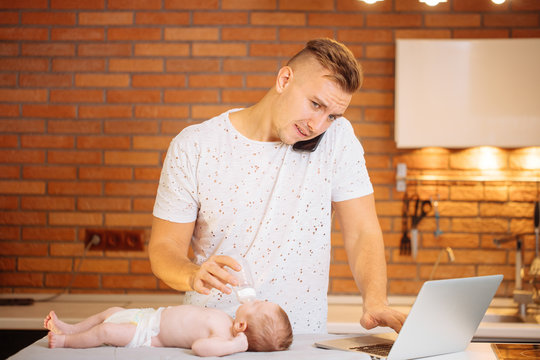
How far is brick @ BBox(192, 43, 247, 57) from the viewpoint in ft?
10.3

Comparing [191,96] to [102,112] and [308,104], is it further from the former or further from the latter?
[308,104]

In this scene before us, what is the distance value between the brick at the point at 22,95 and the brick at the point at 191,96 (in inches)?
24.0

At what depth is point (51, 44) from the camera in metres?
3.16

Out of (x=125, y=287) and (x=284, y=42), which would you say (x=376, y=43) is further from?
(x=125, y=287)

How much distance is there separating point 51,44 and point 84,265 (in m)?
1.10

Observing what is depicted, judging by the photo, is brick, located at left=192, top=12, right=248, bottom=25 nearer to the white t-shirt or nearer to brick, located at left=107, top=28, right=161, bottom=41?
brick, located at left=107, top=28, right=161, bottom=41

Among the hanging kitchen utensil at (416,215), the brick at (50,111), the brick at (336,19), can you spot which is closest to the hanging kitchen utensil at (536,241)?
the hanging kitchen utensil at (416,215)

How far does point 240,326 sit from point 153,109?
1.99 m

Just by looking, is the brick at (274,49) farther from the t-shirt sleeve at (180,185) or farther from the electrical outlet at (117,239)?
the t-shirt sleeve at (180,185)

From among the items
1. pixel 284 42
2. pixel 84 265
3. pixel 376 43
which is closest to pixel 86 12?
pixel 284 42

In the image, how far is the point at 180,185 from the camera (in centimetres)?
180

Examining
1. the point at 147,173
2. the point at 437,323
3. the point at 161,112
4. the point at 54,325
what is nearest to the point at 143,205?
the point at 147,173

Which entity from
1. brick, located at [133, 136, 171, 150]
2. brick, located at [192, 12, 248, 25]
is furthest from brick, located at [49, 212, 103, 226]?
brick, located at [192, 12, 248, 25]

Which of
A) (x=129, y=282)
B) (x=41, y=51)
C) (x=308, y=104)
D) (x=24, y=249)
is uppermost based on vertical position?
(x=41, y=51)
